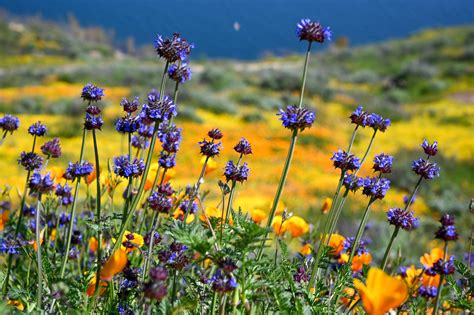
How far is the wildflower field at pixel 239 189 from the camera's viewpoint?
143 cm

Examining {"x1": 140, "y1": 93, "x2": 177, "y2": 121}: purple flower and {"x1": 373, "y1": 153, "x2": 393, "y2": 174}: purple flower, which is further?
{"x1": 373, "y1": 153, "x2": 393, "y2": 174}: purple flower

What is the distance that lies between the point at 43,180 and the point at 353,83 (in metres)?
29.0

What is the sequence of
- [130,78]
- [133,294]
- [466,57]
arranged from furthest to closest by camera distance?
[466,57] → [130,78] → [133,294]

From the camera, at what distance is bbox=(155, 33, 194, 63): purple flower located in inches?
61.2

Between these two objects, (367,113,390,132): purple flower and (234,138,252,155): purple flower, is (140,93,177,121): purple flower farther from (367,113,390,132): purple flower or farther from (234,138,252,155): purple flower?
(367,113,390,132): purple flower

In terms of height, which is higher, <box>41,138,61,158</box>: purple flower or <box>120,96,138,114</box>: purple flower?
<box>120,96,138,114</box>: purple flower

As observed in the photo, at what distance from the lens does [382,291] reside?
105 centimetres

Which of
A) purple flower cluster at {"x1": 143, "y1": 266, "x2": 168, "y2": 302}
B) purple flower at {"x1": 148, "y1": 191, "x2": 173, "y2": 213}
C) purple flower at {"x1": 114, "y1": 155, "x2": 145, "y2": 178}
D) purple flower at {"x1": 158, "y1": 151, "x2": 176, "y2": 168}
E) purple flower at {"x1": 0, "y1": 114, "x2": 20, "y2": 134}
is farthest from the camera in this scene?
purple flower at {"x1": 0, "y1": 114, "x2": 20, "y2": 134}

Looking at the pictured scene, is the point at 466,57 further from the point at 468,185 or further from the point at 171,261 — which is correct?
the point at 171,261

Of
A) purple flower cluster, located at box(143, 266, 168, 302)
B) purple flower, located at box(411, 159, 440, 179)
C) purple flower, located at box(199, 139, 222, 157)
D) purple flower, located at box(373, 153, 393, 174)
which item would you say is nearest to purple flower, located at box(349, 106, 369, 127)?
purple flower, located at box(373, 153, 393, 174)

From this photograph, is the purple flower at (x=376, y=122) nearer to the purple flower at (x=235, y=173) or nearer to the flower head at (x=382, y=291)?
the purple flower at (x=235, y=173)

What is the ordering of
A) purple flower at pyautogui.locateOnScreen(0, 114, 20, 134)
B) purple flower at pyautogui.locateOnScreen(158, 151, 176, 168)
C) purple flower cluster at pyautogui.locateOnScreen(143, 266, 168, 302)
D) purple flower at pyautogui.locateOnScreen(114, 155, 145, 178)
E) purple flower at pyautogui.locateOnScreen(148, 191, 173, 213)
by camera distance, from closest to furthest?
purple flower cluster at pyautogui.locateOnScreen(143, 266, 168, 302)
purple flower at pyautogui.locateOnScreen(148, 191, 173, 213)
purple flower at pyautogui.locateOnScreen(114, 155, 145, 178)
purple flower at pyautogui.locateOnScreen(158, 151, 176, 168)
purple flower at pyautogui.locateOnScreen(0, 114, 20, 134)

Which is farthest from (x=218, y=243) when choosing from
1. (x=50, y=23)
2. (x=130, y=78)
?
(x=50, y=23)

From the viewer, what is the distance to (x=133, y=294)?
162 centimetres
